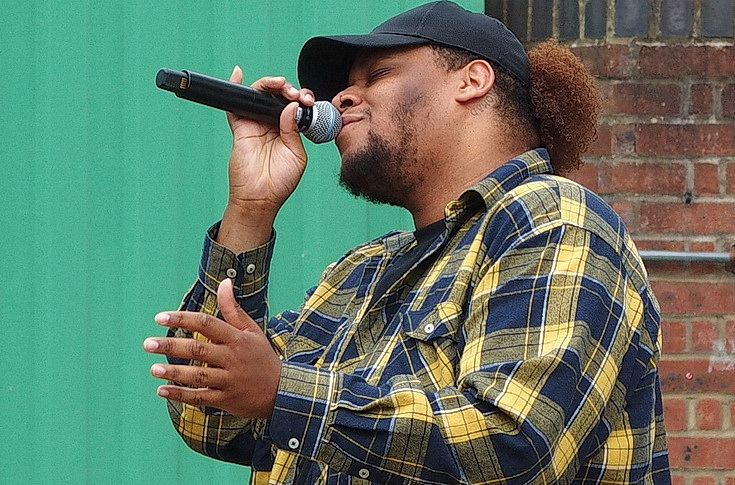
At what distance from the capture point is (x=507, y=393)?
179cm

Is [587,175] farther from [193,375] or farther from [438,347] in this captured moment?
[193,375]

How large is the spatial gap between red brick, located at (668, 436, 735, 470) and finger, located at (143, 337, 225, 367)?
171 centimetres

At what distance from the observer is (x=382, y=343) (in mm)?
2141

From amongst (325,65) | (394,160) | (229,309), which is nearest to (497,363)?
(229,309)

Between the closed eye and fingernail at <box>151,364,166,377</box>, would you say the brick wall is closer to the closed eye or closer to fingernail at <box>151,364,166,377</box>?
the closed eye

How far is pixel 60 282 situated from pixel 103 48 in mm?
611

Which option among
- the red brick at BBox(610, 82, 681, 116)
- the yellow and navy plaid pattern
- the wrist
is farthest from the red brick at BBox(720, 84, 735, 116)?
the wrist

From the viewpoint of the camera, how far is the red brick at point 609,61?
10.2ft

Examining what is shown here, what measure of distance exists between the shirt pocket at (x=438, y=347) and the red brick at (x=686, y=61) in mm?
1343

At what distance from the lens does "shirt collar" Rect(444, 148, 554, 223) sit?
2.17 meters

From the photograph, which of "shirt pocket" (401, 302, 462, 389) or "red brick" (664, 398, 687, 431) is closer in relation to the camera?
"shirt pocket" (401, 302, 462, 389)

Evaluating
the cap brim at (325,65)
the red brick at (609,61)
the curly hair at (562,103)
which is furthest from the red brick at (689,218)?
the cap brim at (325,65)

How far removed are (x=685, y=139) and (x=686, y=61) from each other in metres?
0.20

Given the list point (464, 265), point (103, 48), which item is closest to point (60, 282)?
point (103, 48)
